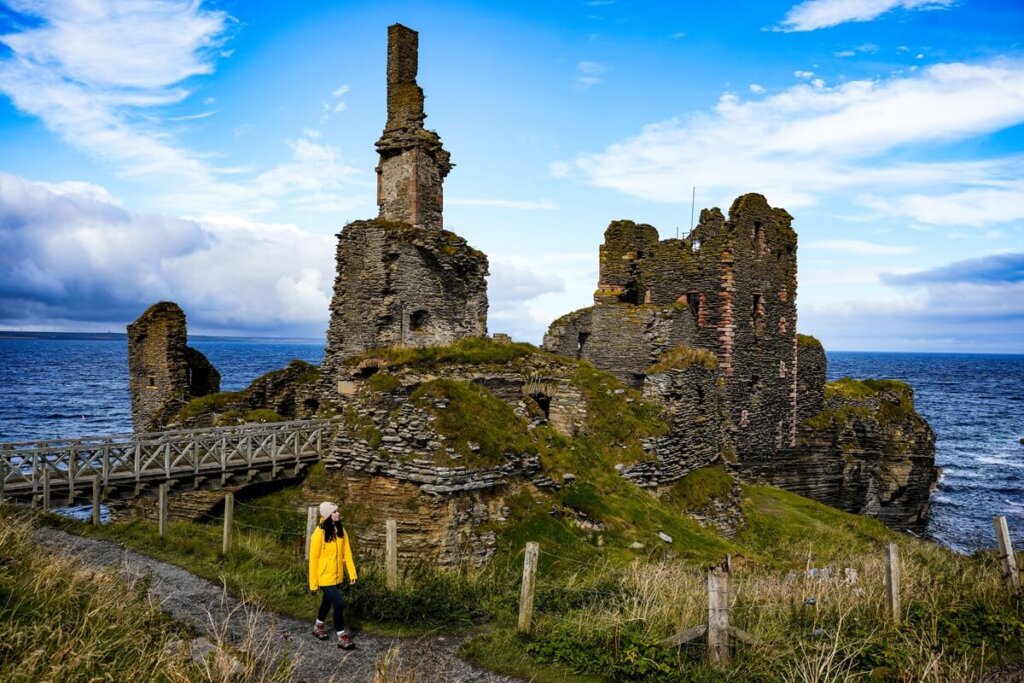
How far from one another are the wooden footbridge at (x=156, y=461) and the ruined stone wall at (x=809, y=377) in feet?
70.3

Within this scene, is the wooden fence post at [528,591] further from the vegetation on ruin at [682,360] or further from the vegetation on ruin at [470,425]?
the vegetation on ruin at [682,360]

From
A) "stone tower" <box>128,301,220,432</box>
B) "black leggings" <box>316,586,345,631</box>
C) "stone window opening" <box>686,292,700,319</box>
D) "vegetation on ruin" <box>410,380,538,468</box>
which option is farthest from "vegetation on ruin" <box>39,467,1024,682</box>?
"stone window opening" <box>686,292,700,319</box>

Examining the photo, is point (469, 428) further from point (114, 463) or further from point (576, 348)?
point (576, 348)

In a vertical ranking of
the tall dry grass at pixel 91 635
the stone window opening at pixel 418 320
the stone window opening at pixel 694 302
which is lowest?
the tall dry grass at pixel 91 635

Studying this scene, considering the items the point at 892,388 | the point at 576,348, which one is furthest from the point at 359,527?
the point at 892,388

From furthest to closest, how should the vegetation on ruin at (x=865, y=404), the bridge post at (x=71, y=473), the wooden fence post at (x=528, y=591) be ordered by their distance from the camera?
the vegetation on ruin at (x=865, y=404) < the bridge post at (x=71, y=473) < the wooden fence post at (x=528, y=591)

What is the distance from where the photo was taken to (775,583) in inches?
456

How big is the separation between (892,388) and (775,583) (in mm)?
24646

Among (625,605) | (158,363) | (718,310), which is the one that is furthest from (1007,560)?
(158,363)

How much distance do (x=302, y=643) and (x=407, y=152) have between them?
20.8 meters

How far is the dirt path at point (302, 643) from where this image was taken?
7.97 metres

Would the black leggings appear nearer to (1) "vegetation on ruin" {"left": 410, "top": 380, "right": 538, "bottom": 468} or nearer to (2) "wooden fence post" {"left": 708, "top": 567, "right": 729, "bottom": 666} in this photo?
(2) "wooden fence post" {"left": 708, "top": 567, "right": 729, "bottom": 666}

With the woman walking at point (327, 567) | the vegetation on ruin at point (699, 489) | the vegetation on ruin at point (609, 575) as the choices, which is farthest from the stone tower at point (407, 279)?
the woman walking at point (327, 567)

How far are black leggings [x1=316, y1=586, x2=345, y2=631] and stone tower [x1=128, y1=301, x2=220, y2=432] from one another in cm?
2039
